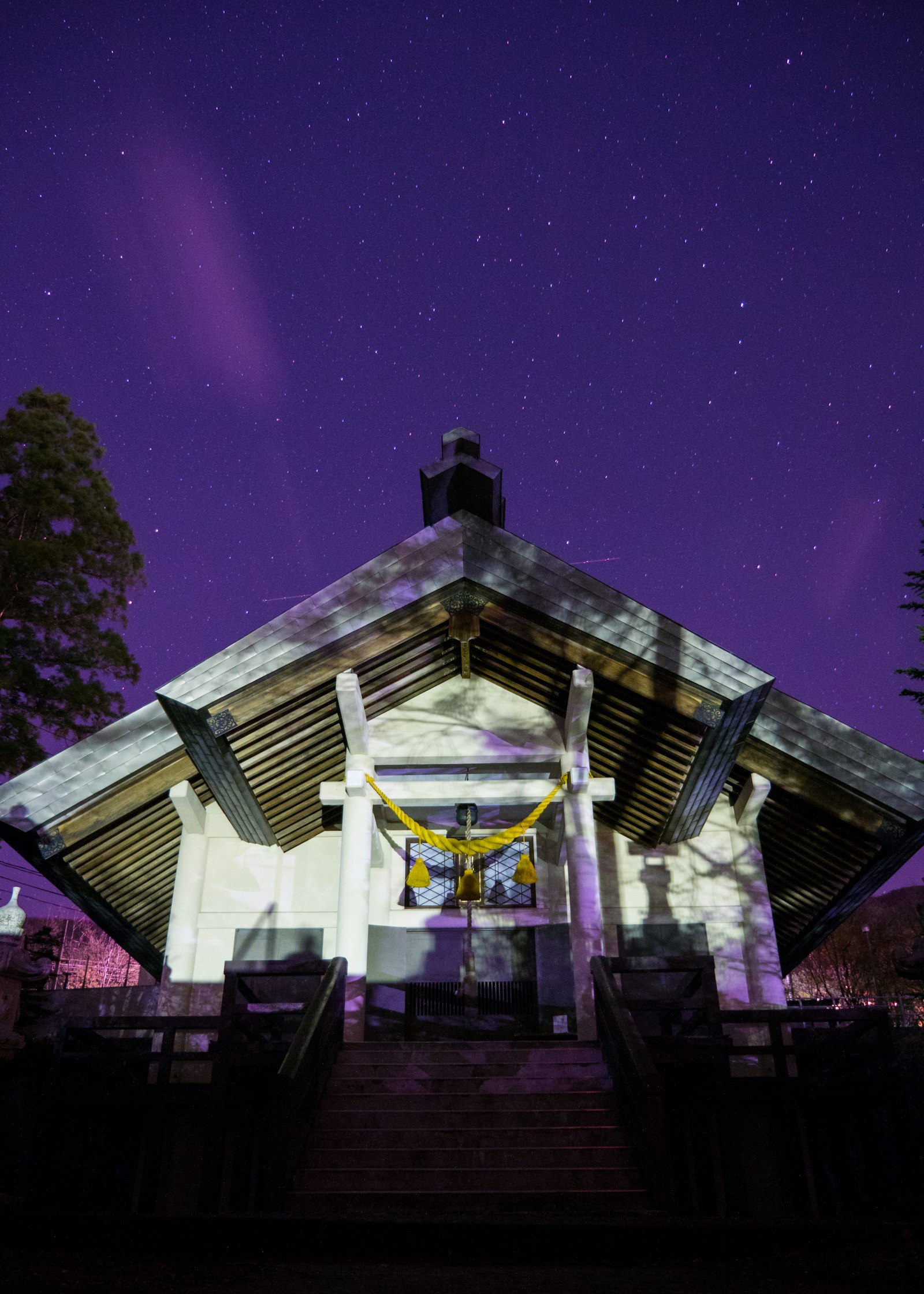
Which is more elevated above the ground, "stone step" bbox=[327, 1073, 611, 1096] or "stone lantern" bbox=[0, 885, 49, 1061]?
"stone lantern" bbox=[0, 885, 49, 1061]

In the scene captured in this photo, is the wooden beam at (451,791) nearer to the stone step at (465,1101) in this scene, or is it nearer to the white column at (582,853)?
the white column at (582,853)

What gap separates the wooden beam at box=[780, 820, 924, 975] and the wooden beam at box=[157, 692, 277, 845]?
26.5 feet

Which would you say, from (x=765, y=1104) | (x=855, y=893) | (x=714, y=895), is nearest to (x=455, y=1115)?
(x=765, y=1104)

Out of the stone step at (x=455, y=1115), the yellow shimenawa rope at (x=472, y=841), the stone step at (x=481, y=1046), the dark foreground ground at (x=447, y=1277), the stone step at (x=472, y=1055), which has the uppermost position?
the yellow shimenawa rope at (x=472, y=841)

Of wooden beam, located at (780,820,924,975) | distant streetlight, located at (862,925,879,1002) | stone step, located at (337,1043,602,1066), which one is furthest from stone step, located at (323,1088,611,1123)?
distant streetlight, located at (862,925,879,1002)

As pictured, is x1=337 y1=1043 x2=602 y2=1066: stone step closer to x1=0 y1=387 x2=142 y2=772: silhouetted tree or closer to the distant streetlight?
x1=0 y1=387 x2=142 y2=772: silhouetted tree

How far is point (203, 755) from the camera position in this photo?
406 inches

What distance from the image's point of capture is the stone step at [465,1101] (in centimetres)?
795

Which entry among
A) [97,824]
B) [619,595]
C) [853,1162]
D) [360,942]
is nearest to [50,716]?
[97,824]

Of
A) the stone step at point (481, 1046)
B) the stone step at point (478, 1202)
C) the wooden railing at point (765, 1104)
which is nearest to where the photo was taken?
the stone step at point (478, 1202)

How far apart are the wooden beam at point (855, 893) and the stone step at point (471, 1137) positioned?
5.40m

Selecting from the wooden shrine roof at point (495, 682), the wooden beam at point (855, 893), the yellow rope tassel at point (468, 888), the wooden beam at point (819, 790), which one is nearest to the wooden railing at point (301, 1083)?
the yellow rope tassel at point (468, 888)

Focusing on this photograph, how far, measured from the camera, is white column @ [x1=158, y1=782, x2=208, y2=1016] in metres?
11.7

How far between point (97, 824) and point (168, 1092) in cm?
321
